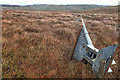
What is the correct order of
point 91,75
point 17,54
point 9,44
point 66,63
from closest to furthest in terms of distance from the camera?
point 91,75, point 66,63, point 17,54, point 9,44

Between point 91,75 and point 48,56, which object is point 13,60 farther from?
point 91,75

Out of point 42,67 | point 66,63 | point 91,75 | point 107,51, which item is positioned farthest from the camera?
point 66,63

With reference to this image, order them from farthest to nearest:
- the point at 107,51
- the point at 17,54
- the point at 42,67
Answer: the point at 17,54 → the point at 42,67 → the point at 107,51

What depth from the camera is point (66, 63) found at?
320 centimetres

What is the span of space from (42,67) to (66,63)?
99 cm

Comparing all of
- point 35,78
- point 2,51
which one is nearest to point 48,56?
point 35,78

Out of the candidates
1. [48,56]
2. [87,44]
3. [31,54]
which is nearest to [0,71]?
[31,54]

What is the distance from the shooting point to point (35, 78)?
2420 mm

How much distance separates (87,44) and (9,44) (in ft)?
13.0

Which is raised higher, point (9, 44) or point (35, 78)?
point (9, 44)

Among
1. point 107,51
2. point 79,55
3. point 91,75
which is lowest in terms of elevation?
point 91,75

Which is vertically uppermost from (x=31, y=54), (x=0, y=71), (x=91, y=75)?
(x=31, y=54)

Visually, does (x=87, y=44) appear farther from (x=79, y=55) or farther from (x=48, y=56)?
(x=48, y=56)

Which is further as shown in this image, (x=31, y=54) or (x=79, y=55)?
(x=31, y=54)
